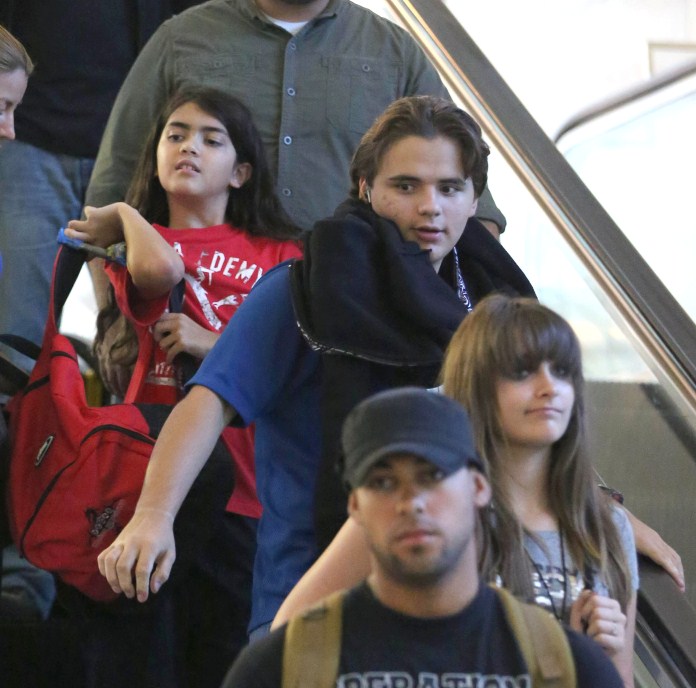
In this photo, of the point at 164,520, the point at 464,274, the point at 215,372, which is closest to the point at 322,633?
the point at 164,520

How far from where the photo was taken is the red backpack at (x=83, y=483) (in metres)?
2.38

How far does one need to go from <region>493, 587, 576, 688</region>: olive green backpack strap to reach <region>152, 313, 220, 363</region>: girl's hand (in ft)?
4.69

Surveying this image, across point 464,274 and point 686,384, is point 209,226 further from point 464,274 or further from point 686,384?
point 686,384

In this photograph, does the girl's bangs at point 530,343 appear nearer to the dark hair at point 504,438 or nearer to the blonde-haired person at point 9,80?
the dark hair at point 504,438

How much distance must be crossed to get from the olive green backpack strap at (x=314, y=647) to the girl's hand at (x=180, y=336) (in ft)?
4.60

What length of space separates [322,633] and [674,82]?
4872mm

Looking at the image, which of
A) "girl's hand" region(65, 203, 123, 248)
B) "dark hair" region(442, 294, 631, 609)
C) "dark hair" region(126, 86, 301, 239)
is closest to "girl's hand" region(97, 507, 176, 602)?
"dark hair" region(442, 294, 631, 609)

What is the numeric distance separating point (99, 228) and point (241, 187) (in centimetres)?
45

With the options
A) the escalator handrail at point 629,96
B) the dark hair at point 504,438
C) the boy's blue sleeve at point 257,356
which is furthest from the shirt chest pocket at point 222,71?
the escalator handrail at point 629,96

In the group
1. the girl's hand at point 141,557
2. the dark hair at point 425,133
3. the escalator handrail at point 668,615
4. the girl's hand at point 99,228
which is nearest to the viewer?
the girl's hand at point 141,557

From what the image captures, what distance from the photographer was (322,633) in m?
1.32

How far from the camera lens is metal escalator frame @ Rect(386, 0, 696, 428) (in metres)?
3.08

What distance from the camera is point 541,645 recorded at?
133cm

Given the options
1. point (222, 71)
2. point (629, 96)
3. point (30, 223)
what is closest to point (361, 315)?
point (222, 71)
